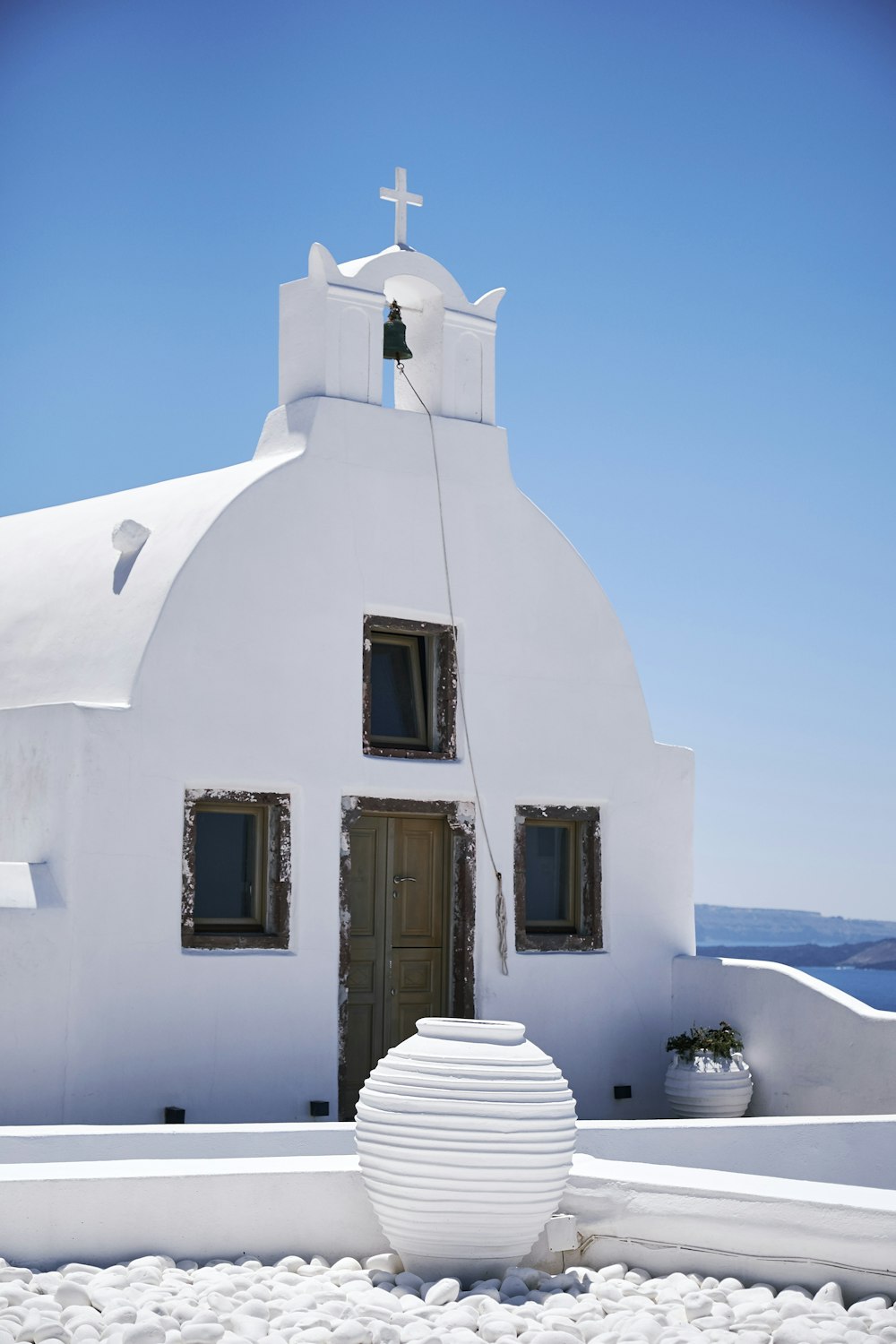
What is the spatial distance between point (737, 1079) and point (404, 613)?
12.3ft

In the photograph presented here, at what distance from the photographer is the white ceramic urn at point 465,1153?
21.7 ft

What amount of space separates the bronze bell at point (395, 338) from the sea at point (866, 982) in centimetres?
5779

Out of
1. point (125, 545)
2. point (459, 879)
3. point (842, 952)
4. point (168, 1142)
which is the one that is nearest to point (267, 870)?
point (459, 879)

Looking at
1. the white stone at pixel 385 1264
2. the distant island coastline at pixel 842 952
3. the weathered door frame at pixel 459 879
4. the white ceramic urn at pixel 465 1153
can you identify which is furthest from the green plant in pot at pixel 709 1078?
the distant island coastline at pixel 842 952

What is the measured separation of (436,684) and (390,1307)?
541cm

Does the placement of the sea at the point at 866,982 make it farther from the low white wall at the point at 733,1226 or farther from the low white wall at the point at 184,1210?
the low white wall at the point at 184,1210

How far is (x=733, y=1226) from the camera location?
22.2 feet

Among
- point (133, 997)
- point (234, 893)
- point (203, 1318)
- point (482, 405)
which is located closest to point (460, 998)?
point (234, 893)

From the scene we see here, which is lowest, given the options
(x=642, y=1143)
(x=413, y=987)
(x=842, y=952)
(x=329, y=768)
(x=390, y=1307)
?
(x=390, y=1307)

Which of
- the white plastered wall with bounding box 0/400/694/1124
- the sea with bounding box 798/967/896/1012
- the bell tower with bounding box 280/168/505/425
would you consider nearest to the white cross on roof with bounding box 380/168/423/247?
the bell tower with bounding box 280/168/505/425

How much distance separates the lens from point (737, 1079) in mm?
11086

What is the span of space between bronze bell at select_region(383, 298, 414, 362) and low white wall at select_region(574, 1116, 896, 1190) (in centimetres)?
514

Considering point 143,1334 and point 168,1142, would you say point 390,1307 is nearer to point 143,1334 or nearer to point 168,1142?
point 143,1334

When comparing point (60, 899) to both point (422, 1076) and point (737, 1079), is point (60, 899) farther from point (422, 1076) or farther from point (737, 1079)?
point (737, 1079)
